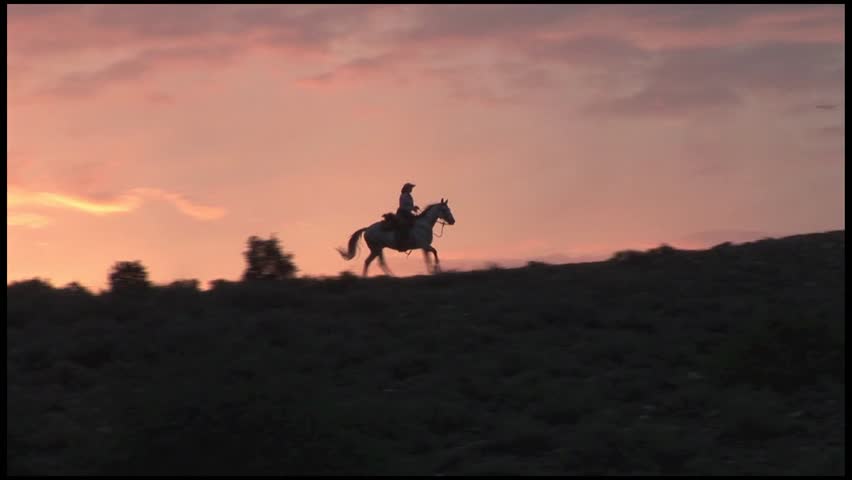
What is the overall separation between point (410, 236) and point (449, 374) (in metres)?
13.5

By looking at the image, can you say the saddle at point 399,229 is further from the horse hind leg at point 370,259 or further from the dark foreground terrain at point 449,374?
the dark foreground terrain at point 449,374

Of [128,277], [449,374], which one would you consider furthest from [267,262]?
[449,374]

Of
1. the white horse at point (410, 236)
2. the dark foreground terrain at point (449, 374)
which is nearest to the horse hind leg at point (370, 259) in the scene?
the white horse at point (410, 236)

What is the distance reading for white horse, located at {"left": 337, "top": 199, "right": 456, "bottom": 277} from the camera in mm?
33375

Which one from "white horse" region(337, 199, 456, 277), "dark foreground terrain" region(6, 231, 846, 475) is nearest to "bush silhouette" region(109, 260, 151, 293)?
"dark foreground terrain" region(6, 231, 846, 475)

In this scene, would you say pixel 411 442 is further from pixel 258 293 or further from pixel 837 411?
pixel 258 293

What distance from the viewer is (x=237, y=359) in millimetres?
18781

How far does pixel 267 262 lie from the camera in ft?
95.1

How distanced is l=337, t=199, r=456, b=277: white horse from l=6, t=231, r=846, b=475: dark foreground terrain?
538cm

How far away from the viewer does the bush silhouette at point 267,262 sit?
2869 centimetres

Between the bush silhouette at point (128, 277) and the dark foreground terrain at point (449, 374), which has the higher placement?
the bush silhouette at point (128, 277)

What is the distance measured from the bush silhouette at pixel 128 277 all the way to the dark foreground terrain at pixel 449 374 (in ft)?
2.14

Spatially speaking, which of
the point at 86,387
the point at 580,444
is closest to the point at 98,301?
the point at 86,387

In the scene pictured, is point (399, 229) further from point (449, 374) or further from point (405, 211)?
point (449, 374)
